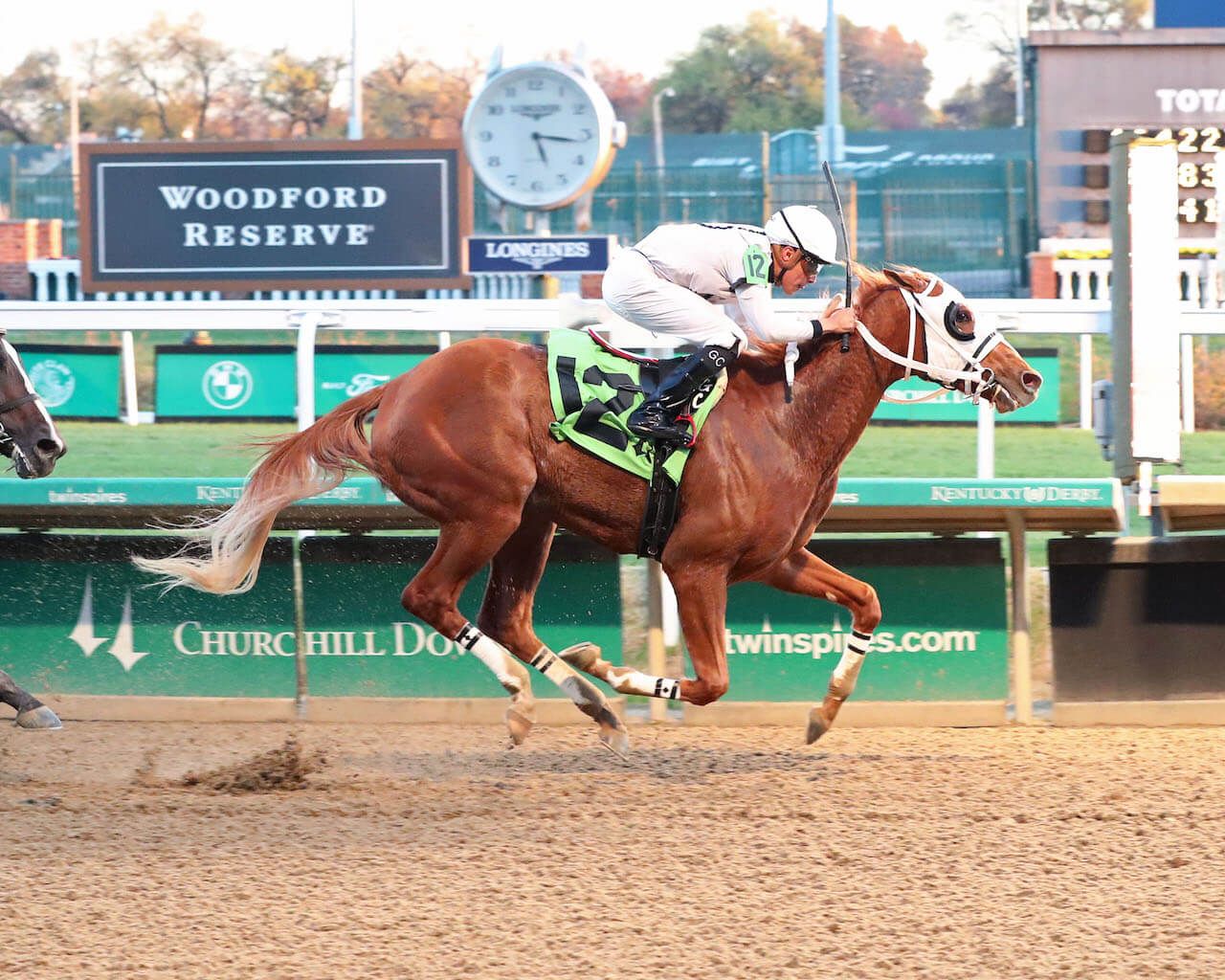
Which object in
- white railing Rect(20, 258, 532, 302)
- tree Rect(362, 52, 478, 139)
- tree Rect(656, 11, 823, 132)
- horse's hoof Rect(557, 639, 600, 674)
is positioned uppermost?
tree Rect(656, 11, 823, 132)

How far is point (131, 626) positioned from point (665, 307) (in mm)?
2673

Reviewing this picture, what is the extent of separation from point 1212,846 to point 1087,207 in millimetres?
13869

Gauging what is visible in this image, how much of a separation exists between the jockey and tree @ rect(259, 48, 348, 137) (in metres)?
43.0

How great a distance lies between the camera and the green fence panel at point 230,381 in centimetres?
1073

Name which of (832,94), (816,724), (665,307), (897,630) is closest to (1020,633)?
(897,630)

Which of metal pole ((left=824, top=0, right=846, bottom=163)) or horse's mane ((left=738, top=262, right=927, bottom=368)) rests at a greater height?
metal pole ((left=824, top=0, right=846, bottom=163))

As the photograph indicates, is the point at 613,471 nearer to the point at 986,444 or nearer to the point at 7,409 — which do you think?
the point at 986,444

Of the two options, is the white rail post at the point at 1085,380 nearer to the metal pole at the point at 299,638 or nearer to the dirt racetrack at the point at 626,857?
the dirt racetrack at the point at 626,857

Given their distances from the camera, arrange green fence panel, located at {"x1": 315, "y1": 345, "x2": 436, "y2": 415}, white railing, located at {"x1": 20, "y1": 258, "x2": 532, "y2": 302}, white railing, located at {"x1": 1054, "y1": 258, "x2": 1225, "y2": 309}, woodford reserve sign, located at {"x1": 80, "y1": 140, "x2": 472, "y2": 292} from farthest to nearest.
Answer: white railing, located at {"x1": 1054, "y1": 258, "x2": 1225, "y2": 309} < white railing, located at {"x1": 20, "y1": 258, "x2": 532, "y2": 302} < woodford reserve sign, located at {"x1": 80, "y1": 140, "x2": 472, "y2": 292} < green fence panel, located at {"x1": 315, "y1": 345, "x2": 436, "y2": 415}

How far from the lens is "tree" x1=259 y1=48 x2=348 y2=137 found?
46688 millimetres

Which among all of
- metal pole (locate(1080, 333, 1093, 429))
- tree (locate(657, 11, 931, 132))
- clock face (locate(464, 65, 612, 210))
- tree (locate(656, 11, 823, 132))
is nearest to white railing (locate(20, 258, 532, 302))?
clock face (locate(464, 65, 612, 210))

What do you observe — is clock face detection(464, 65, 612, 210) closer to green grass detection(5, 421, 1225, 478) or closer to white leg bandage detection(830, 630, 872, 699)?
green grass detection(5, 421, 1225, 478)

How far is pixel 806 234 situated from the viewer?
557cm

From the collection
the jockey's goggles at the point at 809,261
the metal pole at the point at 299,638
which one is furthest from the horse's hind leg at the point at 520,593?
the jockey's goggles at the point at 809,261
